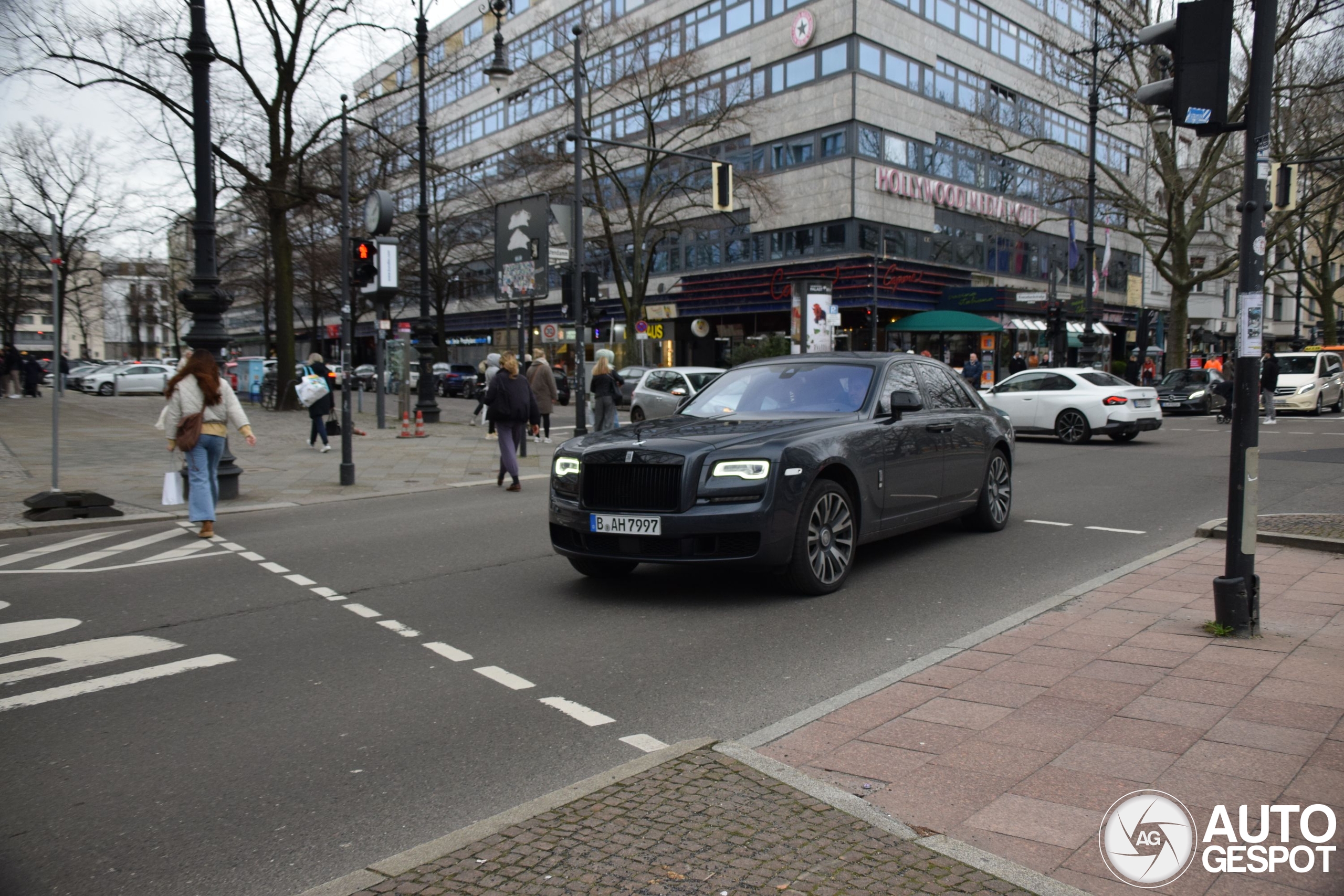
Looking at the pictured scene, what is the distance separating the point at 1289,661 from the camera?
5023mm

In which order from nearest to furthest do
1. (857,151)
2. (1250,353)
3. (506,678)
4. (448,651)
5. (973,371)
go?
(506,678)
(1250,353)
(448,651)
(973,371)
(857,151)

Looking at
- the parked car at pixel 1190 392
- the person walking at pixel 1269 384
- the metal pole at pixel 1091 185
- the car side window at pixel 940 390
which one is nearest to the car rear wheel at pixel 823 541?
the car side window at pixel 940 390

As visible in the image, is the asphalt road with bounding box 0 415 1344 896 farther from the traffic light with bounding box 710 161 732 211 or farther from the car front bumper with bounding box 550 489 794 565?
the traffic light with bounding box 710 161 732 211

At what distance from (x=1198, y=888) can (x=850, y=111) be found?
40.1 meters

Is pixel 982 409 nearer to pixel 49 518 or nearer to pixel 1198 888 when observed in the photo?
pixel 1198 888

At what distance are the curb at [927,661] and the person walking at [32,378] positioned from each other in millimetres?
47536

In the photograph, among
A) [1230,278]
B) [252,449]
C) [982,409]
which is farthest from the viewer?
[1230,278]

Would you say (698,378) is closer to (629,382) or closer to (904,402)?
(629,382)

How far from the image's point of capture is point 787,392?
7961 millimetres

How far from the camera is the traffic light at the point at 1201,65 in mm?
5203

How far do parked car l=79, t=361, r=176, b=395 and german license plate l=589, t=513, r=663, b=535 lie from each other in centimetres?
4928

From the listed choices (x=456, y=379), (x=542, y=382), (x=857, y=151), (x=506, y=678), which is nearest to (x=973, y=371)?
(x=857, y=151)

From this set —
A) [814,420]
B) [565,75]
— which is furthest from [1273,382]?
[565,75]

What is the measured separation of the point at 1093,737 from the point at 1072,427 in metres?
17.3
